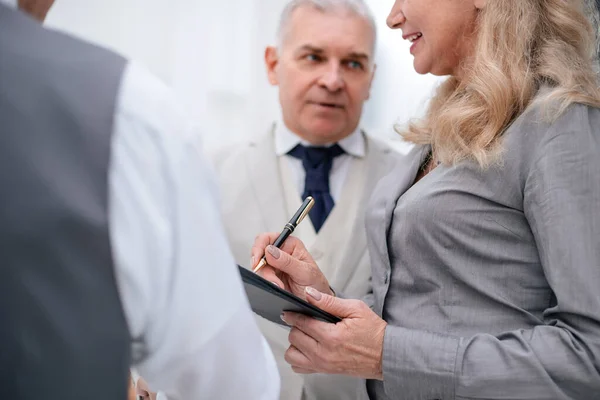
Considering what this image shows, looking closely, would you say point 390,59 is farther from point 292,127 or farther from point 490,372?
point 490,372

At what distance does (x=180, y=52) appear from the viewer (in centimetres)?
312

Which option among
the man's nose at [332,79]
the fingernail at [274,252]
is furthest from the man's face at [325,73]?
the fingernail at [274,252]

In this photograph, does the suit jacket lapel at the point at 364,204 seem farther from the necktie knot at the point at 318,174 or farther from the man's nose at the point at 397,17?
the man's nose at the point at 397,17

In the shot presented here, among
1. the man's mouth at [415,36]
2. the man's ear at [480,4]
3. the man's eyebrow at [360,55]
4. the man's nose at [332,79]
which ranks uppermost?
the man's ear at [480,4]

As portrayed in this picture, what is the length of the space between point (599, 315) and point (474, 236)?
8.8 inches

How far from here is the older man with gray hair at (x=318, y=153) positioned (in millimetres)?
1857

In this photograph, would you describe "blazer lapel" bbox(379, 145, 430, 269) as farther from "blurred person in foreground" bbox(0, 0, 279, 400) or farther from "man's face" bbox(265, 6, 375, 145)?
"blurred person in foreground" bbox(0, 0, 279, 400)

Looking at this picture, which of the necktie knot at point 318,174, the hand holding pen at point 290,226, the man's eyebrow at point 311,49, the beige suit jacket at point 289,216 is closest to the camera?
the hand holding pen at point 290,226

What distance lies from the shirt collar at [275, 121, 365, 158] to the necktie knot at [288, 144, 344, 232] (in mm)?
13

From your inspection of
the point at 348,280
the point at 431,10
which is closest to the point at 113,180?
the point at 431,10

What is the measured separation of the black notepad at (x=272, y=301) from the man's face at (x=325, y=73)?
793 millimetres

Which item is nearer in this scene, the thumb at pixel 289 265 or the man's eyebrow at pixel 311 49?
the thumb at pixel 289 265

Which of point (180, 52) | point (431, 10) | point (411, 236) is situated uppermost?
point (431, 10)

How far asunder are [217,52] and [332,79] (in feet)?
4.26
